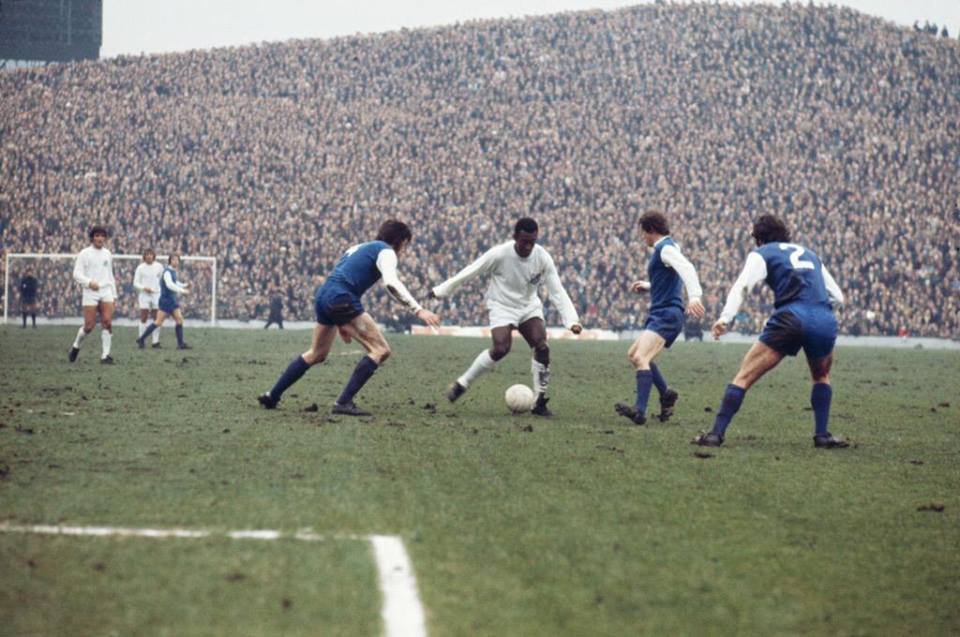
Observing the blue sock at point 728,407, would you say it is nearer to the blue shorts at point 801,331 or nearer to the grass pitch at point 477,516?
the grass pitch at point 477,516

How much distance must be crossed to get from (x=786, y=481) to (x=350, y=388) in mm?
5083

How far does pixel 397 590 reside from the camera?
4.70 meters

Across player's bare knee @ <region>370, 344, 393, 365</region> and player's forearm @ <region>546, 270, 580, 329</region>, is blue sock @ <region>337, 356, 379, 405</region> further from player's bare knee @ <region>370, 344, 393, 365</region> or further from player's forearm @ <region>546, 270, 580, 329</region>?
player's forearm @ <region>546, 270, 580, 329</region>

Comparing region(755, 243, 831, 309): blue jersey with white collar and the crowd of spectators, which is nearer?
region(755, 243, 831, 309): blue jersey with white collar

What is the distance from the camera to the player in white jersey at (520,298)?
12820 mm

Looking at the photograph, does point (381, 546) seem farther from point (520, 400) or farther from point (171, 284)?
point (171, 284)

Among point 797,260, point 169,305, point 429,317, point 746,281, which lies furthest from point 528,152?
point 746,281

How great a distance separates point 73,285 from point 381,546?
136ft

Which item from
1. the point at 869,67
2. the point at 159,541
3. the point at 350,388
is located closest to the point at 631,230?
the point at 869,67

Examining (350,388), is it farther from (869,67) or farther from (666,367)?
(869,67)

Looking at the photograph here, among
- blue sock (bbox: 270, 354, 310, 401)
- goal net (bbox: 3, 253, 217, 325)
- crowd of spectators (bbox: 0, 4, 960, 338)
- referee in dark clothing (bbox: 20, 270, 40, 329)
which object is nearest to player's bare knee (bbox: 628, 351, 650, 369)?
blue sock (bbox: 270, 354, 310, 401)

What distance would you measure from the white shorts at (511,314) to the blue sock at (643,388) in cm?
144

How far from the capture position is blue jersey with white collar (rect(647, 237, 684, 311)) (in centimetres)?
1212

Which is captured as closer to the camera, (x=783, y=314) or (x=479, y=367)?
(x=783, y=314)
